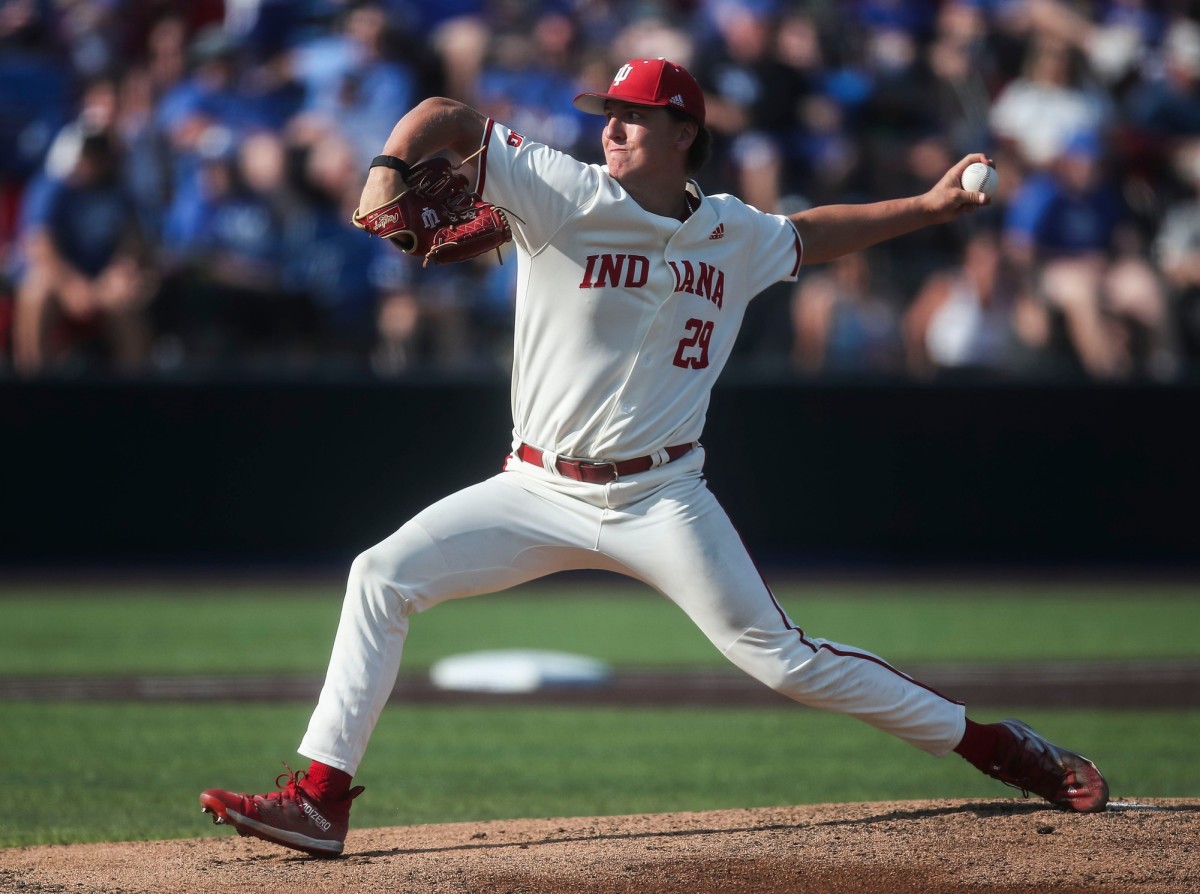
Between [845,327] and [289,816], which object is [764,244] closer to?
[289,816]

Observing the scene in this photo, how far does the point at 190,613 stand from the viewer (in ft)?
34.9

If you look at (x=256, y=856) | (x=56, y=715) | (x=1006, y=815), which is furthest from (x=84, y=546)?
(x=1006, y=815)

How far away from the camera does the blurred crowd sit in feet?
37.7

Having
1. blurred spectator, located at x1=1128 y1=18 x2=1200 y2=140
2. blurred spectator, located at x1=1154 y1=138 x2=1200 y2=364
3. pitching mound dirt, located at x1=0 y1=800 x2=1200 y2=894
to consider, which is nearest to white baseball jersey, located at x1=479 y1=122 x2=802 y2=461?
pitching mound dirt, located at x1=0 y1=800 x2=1200 y2=894

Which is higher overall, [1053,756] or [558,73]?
[558,73]

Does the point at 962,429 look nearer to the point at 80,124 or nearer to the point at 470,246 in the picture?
the point at 80,124

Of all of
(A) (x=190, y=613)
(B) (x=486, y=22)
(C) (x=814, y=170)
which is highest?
(B) (x=486, y=22)

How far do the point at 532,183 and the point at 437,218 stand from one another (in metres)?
0.30

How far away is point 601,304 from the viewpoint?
4492 mm

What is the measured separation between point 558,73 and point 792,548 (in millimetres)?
4342

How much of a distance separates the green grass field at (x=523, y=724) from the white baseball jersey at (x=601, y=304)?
168 cm

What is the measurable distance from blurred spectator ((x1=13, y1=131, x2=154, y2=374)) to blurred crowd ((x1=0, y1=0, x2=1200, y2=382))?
0.02 m

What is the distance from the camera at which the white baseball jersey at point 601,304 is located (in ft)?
14.5

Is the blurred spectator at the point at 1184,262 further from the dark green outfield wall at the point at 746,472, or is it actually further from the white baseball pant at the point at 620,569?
the white baseball pant at the point at 620,569
